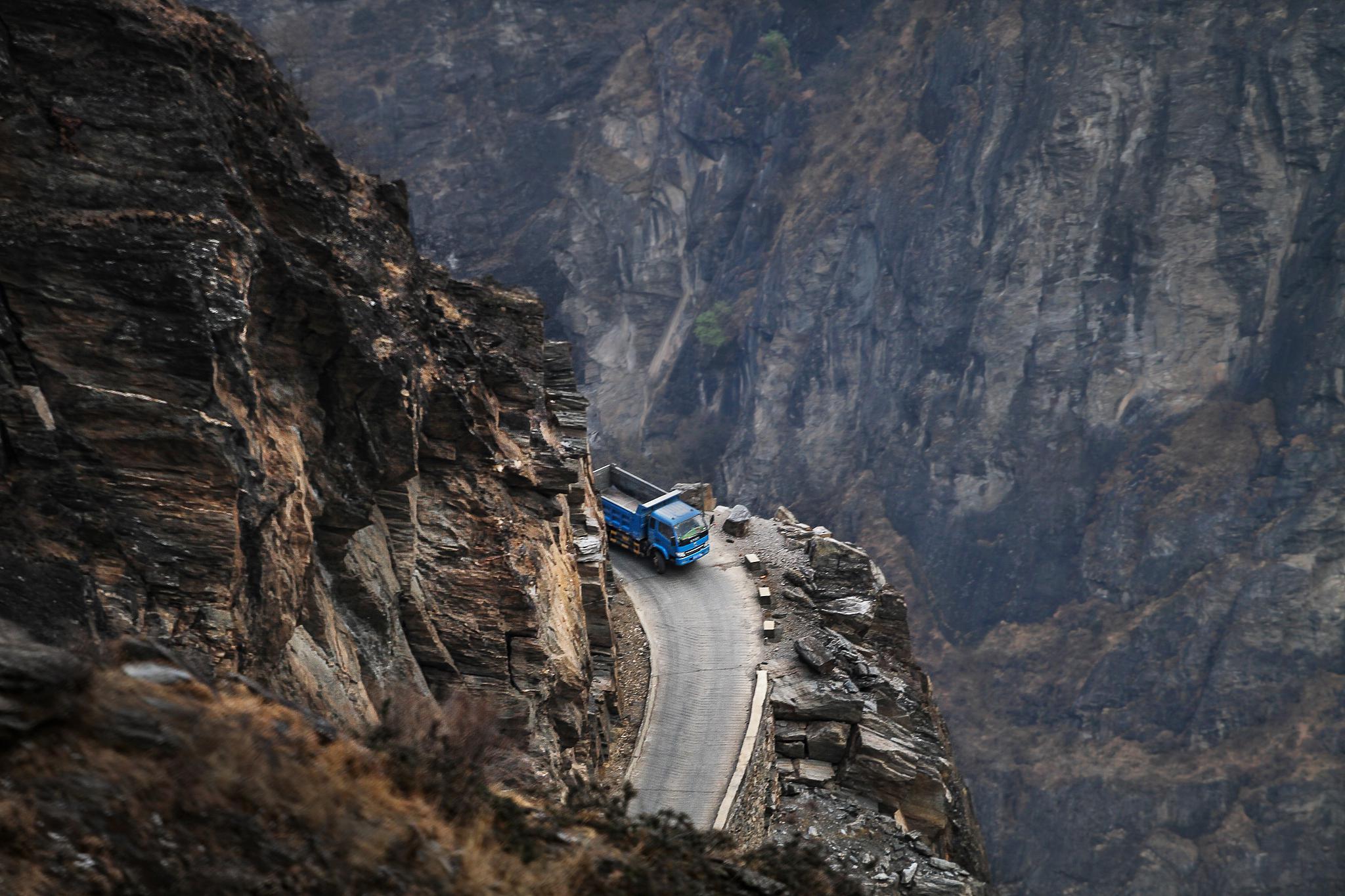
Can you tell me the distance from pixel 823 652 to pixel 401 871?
17.7m

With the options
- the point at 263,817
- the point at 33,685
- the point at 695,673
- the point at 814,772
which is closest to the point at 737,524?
the point at 695,673

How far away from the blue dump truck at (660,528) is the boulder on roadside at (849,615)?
386 cm

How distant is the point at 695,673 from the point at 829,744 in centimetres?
374

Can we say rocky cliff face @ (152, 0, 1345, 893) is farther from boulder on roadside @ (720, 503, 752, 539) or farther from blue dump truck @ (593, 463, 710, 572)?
blue dump truck @ (593, 463, 710, 572)

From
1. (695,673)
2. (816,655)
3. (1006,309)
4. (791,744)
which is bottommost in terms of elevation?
(791,744)

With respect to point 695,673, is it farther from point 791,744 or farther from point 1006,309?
point 1006,309

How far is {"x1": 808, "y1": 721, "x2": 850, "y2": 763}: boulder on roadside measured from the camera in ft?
71.2

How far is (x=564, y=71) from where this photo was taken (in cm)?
9050

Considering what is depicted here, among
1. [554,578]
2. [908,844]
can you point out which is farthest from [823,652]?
[554,578]

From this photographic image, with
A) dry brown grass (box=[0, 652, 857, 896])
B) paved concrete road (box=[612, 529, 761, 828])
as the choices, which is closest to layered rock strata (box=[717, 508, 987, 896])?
paved concrete road (box=[612, 529, 761, 828])

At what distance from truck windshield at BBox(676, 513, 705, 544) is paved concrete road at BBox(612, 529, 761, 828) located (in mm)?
1145

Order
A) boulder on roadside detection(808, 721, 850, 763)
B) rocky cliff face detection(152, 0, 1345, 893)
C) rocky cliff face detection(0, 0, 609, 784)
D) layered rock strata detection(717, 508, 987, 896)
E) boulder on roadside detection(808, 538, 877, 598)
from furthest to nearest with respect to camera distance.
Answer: rocky cliff face detection(152, 0, 1345, 893), boulder on roadside detection(808, 538, 877, 598), boulder on roadside detection(808, 721, 850, 763), layered rock strata detection(717, 508, 987, 896), rocky cliff face detection(0, 0, 609, 784)

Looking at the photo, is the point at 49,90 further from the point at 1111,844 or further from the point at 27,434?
the point at 1111,844

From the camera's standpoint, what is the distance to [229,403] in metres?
11.4
